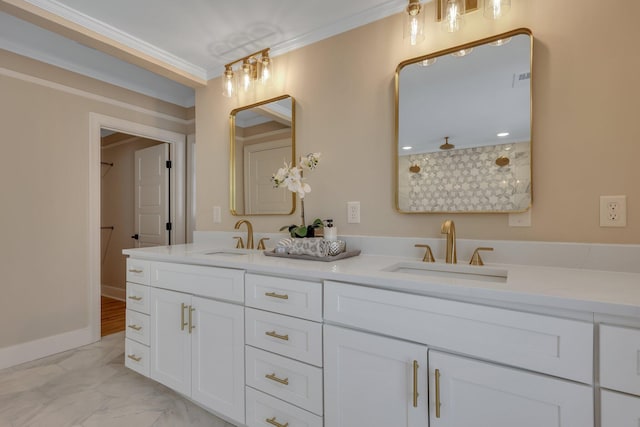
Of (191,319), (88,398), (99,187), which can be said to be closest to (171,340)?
(191,319)

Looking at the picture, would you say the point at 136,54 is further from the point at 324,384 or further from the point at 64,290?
the point at 324,384

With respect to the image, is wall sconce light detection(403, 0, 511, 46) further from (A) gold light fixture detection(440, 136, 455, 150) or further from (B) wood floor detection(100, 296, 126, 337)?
(B) wood floor detection(100, 296, 126, 337)

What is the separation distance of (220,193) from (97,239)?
1.32 m

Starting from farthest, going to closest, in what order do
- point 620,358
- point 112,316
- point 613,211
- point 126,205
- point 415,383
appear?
point 126,205, point 112,316, point 613,211, point 415,383, point 620,358

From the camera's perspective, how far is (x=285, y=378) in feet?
4.47

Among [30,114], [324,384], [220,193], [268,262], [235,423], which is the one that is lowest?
[235,423]

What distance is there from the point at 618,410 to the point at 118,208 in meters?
4.96

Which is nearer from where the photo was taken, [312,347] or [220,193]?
[312,347]

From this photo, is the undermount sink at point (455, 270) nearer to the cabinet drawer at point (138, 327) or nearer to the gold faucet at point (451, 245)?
the gold faucet at point (451, 245)

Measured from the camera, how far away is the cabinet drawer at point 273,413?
51.3 inches

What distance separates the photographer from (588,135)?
1.31 metres

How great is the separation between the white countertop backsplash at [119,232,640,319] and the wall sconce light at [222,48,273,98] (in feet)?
4.13

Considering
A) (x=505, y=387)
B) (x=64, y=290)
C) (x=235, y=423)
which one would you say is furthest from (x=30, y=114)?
(x=505, y=387)

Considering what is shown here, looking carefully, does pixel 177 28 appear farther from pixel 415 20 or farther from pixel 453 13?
pixel 453 13
